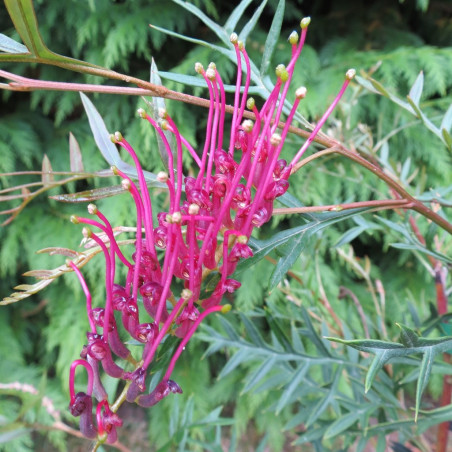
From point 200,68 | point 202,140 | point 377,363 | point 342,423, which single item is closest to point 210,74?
point 200,68

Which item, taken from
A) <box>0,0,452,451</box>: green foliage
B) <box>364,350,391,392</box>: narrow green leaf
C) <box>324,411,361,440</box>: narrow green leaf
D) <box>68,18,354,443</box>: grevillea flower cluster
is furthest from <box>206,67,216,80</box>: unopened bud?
<box>0,0,452,451</box>: green foliage

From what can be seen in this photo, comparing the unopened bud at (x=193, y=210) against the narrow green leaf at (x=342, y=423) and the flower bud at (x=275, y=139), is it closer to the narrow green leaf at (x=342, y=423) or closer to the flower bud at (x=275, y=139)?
the flower bud at (x=275, y=139)

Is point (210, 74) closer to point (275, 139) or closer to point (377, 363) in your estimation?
point (275, 139)

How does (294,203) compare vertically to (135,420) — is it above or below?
above

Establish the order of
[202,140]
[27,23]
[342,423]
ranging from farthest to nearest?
[202,140]
[342,423]
[27,23]

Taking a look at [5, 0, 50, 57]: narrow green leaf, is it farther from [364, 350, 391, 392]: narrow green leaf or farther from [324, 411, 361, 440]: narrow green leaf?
[324, 411, 361, 440]: narrow green leaf

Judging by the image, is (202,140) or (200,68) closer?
(200,68)

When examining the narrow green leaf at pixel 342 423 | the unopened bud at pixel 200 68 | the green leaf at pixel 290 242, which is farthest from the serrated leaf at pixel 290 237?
the narrow green leaf at pixel 342 423

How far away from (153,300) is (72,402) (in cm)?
6

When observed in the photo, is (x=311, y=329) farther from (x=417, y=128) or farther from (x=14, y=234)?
(x=14, y=234)

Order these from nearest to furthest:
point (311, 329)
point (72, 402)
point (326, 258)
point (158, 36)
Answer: point (72, 402)
point (311, 329)
point (158, 36)
point (326, 258)

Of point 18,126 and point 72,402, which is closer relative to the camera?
point 72,402

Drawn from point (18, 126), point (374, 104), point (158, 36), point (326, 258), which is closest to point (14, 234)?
point (18, 126)

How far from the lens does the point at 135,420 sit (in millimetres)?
1374
